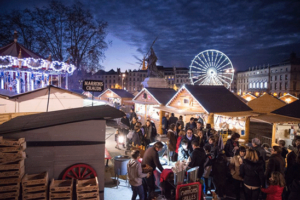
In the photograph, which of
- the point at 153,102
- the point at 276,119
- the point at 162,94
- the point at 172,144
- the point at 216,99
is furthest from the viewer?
the point at 162,94

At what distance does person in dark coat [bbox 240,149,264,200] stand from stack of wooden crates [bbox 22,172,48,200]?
5015mm

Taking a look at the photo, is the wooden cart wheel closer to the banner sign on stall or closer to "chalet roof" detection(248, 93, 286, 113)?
the banner sign on stall

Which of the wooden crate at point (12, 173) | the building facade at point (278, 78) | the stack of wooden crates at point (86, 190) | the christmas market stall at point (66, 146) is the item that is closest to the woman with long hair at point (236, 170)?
the christmas market stall at point (66, 146)

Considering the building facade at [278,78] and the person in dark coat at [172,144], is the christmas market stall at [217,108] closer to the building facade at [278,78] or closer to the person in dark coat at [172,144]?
the person in dark coat at [172,144]

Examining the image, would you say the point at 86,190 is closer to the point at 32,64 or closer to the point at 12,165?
the point at 12,165

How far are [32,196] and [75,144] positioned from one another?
140 centimetres

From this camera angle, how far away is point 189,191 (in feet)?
15.6

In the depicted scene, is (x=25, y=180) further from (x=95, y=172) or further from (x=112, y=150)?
(x=112, y=150)

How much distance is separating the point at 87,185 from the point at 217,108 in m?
11.3

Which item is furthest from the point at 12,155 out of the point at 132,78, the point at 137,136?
the point at 132,78

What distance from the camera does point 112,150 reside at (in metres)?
12.0

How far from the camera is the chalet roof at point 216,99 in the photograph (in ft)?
46.7

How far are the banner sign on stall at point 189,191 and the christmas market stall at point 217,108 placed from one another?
9.14m

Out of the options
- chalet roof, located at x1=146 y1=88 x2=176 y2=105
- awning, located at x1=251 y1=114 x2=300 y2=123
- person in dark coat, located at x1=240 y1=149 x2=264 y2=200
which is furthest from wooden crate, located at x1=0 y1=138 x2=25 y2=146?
chalet roof, located at x1=146 y1=88 x2=176 y2=105
